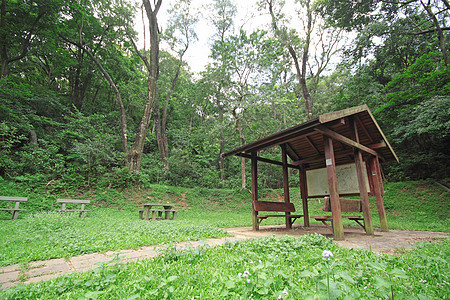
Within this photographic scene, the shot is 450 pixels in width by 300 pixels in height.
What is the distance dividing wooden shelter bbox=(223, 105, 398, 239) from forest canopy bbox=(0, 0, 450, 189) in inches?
145

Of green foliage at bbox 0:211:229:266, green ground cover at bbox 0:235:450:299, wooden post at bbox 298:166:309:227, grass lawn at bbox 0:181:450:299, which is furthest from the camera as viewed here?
wooden post at bbox 298:166:309:227

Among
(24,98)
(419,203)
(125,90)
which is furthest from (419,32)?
(24,98)

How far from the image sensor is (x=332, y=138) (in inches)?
208

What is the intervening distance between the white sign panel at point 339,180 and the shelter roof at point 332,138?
21 cm

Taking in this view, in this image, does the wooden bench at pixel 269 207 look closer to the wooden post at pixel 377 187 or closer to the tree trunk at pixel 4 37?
the wooden post at pixel 377 187

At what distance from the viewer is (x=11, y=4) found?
12.2m

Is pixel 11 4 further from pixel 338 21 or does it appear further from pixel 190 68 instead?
pixel 338 21

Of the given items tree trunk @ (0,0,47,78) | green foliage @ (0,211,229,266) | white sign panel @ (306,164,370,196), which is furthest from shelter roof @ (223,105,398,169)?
tree trunk @ (0,0,47,78)

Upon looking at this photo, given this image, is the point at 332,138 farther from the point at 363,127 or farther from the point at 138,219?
the point at 138,219

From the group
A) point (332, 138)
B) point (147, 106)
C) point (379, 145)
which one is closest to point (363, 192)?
Result: point (332, 138)

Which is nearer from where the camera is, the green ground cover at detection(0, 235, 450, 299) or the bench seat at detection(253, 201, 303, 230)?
the green ground cover at detection(0, 235, 450, 299)

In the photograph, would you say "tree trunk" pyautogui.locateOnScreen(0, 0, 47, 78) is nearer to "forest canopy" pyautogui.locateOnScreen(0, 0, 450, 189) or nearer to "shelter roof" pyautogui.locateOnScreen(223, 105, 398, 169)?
"forest canopy" pyautogui.locateOnScreen(0, 0, 450, 189)

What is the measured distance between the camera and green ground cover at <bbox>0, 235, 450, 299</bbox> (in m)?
1.49

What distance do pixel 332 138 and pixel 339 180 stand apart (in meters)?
2.11
